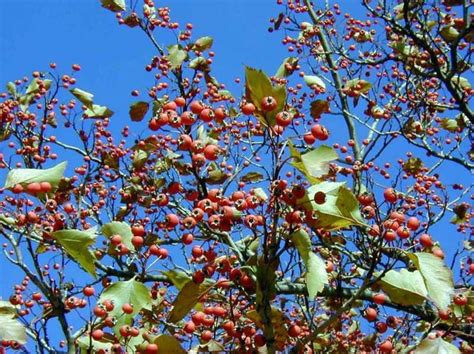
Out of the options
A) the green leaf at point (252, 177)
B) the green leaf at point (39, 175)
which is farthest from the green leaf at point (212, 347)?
the green leaf at point (252, 177)

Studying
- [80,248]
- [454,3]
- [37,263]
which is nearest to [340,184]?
[80,248]

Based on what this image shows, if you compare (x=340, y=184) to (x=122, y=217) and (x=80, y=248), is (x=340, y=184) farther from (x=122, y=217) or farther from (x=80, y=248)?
(x=122, y=217)

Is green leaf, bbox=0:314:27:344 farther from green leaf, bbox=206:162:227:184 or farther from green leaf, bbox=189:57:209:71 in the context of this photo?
green leaf, bbox=189:57:209:71

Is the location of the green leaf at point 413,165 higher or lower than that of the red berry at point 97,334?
higher

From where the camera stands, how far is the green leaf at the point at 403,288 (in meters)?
3.04

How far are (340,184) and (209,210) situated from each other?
64 centimetres

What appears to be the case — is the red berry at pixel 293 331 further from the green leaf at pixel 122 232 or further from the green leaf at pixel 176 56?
the green leaf at pixel 176 56

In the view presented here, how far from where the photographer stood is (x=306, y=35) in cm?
841

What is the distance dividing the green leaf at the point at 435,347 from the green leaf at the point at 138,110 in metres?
2.74

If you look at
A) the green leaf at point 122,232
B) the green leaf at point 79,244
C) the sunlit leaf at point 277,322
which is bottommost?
the sunlit leaf at point 277,322

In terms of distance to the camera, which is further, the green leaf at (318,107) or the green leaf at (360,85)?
the green leaf at (360,85)

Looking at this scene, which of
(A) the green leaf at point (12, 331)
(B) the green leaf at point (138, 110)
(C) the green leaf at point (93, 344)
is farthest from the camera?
(B) the green leaf at point (138, 110)

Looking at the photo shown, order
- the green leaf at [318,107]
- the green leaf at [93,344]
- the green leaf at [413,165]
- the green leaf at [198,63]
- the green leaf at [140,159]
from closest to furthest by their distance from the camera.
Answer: the green leaf at [93,344]
the green leaf at [318,107]
the green leaf at [140,159]
the green leaf at [198,63]
the green leaf at [413,165]

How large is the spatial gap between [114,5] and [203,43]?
87cm
